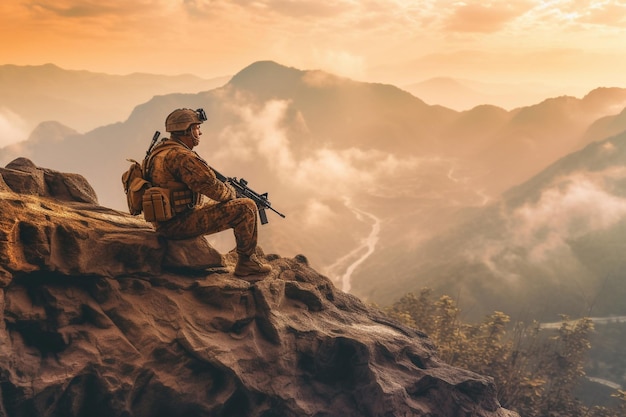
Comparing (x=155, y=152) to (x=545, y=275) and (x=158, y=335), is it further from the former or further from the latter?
(x=545, y=275)

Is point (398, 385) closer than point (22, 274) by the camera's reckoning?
No

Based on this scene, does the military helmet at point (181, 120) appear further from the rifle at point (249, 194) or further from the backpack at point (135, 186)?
the rifle at point (249, 194)

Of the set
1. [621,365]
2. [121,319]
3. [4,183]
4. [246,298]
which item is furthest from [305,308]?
[621,365]

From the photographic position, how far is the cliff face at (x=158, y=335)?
12.2 m

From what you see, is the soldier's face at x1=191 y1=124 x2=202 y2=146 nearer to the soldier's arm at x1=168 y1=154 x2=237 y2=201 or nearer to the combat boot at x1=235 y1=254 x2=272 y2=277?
the soldier's arm at x1=168 y1=154 x2=237 y2=201

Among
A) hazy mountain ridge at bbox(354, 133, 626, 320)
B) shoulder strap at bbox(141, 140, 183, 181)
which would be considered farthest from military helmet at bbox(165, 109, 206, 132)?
hazy mountain ridge at bbox(354, 133, 626, 320)

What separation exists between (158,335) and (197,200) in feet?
15.0

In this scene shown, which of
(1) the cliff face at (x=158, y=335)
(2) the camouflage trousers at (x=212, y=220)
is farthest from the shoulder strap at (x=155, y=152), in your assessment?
(1) the cliff face at (x=158, y=335)

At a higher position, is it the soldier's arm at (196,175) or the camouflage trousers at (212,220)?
the soldier's arm at (196,175)

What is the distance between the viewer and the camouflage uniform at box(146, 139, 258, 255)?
45.1ft

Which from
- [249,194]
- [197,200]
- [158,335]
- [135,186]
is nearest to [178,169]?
[135,186]

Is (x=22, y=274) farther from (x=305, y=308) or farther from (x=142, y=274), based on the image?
(x=305, y=308)

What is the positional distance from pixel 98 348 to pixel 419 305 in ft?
191

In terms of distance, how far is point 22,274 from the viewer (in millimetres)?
12211
